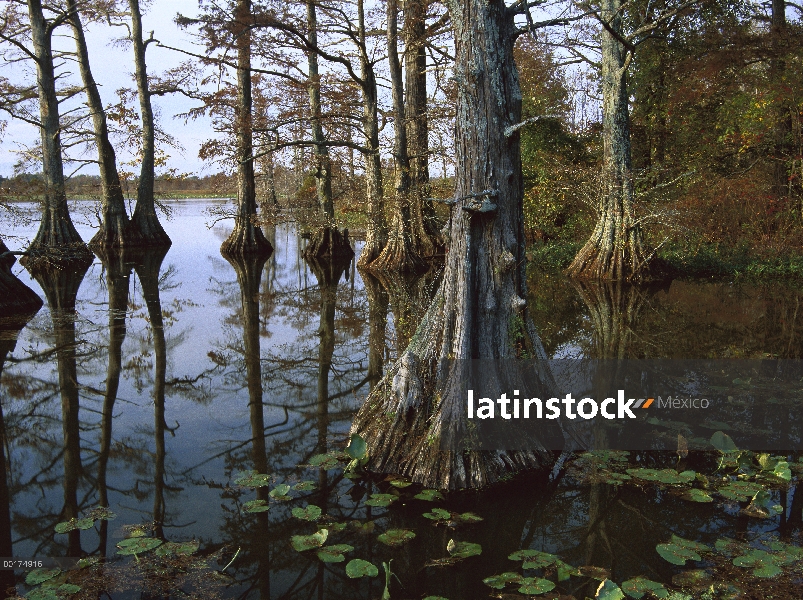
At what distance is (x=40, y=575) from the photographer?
323 cm

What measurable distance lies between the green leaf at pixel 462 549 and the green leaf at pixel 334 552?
54 cm

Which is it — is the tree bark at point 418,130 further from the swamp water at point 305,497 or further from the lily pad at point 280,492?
the lily pad at point 280,492

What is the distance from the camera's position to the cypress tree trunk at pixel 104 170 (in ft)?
64.4

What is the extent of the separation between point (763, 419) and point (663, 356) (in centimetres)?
185

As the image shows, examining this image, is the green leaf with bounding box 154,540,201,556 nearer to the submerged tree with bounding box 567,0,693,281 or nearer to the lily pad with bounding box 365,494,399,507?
the lily pad with bounding box 365,494,399,507

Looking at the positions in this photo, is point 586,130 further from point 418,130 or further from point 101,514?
point 101,514

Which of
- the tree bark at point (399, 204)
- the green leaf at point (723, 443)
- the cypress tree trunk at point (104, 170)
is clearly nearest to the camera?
the green leaf at point (723, 443)

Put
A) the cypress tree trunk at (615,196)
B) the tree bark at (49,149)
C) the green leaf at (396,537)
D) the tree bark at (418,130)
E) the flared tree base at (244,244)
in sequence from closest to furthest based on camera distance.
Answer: the green leaf at (396,537) < the cypress tree trunk at (615,196) < the tree bark at (418,130) < the tree bark at (49,149) < the flared tree base at (244,244)

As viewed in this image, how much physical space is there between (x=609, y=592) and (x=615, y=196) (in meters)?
10.7

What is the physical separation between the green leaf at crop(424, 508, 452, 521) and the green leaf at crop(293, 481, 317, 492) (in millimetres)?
881

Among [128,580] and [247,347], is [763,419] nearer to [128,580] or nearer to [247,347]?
[128,580]

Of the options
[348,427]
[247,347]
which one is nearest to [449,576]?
[348,427]

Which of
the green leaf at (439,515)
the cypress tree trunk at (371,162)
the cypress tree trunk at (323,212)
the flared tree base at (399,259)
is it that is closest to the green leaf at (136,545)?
the green leaf at (439,515)

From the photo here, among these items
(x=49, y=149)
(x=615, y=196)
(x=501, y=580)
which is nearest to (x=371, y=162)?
(x=615, y=196)
